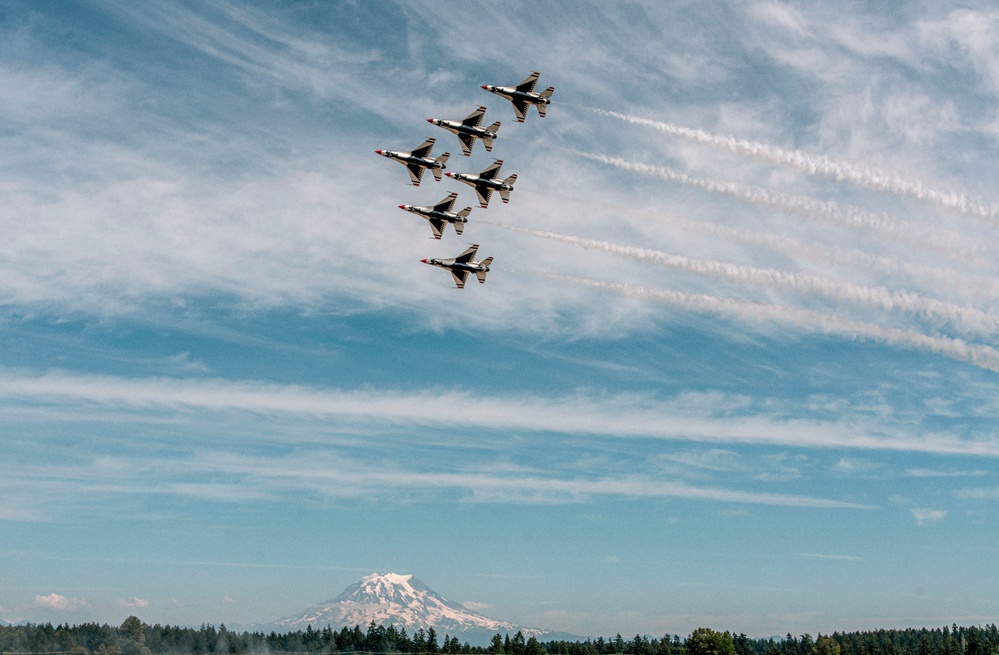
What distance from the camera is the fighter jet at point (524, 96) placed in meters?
132

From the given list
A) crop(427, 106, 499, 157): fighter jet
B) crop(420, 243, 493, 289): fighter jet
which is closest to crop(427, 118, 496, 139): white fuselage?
crop(427, 106, 499, 157): fighter jet

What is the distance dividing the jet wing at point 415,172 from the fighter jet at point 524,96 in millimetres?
17088

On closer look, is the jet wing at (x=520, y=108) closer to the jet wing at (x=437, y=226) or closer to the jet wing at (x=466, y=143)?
the jet wing at (x=466, y=143)

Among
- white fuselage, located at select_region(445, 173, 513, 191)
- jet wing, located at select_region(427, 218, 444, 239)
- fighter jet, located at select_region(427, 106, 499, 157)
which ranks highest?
fighter jet, located at select_region(427, 106, 499, 157)

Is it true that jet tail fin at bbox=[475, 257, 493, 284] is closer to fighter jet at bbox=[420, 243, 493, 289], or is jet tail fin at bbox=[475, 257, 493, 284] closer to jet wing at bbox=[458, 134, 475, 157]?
fighter jet at bbox=[420, 243, 493, 289]

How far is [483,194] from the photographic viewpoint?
141 m

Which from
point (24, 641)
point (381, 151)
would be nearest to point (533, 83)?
point (381, 151)

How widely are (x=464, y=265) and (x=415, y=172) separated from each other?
17227mm

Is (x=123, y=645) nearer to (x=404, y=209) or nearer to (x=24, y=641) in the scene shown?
(x=24, y=641)

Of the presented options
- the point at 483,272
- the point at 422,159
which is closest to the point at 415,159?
the point at 422,159

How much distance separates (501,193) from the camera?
456ft

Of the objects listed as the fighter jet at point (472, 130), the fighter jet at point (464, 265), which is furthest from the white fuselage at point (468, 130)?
the fighter jet at point (464, 265)

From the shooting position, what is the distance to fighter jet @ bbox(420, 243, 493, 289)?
465 feet

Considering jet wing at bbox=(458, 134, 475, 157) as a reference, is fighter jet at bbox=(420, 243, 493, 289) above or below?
below
